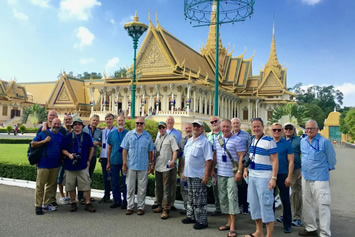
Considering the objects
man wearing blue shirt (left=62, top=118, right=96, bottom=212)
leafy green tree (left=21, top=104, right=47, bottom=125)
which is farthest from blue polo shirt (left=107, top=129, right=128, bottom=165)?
leafy green tree (left=21, top=104, right=47, bottom=125)

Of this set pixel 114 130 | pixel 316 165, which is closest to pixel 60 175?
Answer: pixel 114 130

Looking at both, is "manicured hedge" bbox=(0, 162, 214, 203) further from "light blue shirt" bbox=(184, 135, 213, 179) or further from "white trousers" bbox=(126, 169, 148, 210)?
"light blue shirt" bbox=(184, 135, 213, 179)

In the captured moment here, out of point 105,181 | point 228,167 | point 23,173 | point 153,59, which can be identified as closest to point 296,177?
point 228,167

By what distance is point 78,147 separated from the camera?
5.38m

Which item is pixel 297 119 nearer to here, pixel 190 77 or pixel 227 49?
pixel 190 77

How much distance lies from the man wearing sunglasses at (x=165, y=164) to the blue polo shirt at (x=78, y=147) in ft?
4.19

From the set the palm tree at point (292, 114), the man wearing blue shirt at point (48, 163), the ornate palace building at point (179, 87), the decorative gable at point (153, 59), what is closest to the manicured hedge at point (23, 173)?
the man wearing blue shirt at point (48, 163)

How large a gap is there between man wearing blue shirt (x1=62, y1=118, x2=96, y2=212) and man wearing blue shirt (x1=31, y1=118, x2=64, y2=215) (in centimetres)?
16

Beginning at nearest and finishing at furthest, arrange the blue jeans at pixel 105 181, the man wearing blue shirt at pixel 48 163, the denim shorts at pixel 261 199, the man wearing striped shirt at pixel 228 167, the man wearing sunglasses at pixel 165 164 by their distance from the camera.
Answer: the denim shorts at pixel 261 199 < the man wearing striped shirt at pixel 228 167 < the man wearing blue shirt at pixel 48 163 < the man wearing sunglasses at pixel 165 164 < the blue jeans at pixel 105 181

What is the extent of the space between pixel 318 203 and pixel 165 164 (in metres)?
2.46

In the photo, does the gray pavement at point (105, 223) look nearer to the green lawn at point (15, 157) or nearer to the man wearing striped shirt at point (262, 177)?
the man wearing striped shirt at point (262, 177)

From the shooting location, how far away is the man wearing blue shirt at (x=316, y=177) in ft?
13.8

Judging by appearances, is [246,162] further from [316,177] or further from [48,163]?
[48,163]

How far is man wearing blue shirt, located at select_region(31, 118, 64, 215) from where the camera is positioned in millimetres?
5125
